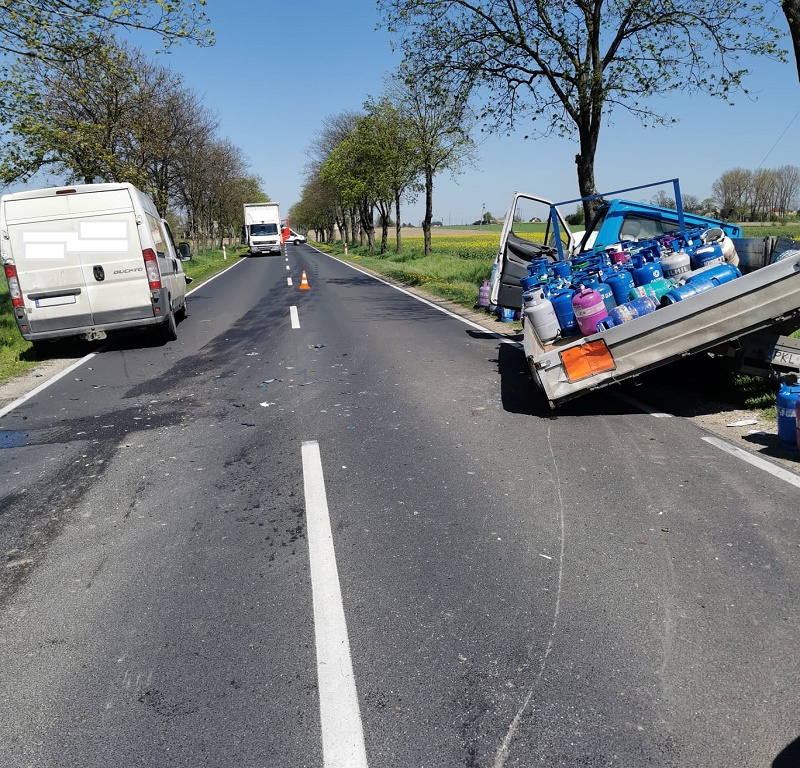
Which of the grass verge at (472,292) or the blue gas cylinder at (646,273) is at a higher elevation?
the blue gas cylinder at (646,273)

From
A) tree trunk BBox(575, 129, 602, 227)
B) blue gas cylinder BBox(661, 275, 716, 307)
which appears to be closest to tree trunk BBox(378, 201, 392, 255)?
tree trunk BBox(575, 129, 602, 227)

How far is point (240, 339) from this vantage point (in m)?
11.9

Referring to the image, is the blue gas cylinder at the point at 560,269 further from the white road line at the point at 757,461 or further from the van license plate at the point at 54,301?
the van license plate at the point at 54,301

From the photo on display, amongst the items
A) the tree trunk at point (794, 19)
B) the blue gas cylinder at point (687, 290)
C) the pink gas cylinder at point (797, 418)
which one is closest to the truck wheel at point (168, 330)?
the blue gas cylinder at point (687, 290)

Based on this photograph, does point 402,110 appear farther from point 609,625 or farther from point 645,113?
point 609,625

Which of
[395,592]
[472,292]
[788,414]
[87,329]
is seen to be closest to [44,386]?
[87,329]

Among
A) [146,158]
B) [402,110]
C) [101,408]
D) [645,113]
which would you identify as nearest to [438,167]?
[402,110]

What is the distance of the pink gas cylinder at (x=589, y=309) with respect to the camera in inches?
253

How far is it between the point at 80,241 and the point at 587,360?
26.9 ft

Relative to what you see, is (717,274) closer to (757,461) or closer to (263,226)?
(757,461)

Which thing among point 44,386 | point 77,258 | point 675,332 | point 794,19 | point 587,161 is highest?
point 794,19

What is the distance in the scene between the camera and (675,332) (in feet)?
19.0

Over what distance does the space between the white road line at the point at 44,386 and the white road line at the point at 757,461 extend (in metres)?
7.38

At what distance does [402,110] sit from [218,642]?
35182mm
